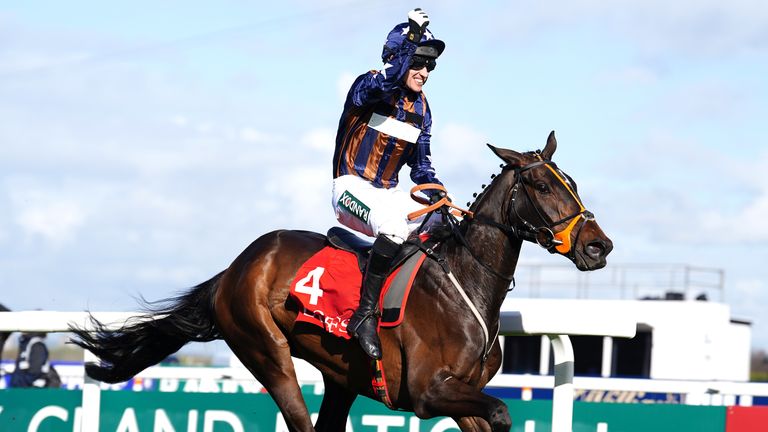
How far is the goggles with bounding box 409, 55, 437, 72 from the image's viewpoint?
5336mm

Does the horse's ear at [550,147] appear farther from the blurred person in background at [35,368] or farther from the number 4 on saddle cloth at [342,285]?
the blurred person in background at [35,368]

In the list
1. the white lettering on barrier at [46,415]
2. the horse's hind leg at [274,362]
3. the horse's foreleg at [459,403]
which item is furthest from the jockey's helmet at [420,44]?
the white lettering on barrier at [46,415]

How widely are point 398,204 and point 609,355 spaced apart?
11579 mm

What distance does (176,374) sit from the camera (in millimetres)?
10375

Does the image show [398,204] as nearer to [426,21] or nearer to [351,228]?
[351,228]

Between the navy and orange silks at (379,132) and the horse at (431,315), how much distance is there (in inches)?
18.7

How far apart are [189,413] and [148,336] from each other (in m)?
0.52

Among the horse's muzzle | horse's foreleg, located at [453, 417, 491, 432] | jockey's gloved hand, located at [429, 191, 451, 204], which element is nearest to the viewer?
the horse's muzzle

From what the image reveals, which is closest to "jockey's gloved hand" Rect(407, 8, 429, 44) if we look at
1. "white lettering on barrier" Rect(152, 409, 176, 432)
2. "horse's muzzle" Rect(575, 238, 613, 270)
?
"horse's muzzle" Rect(575, 238, 613, 270)

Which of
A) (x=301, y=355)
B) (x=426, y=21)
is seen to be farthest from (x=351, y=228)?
(x=426, y=21)

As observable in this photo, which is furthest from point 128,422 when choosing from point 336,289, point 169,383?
point 169,383

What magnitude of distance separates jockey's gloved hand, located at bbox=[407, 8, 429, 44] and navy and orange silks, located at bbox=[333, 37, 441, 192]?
0.54ft

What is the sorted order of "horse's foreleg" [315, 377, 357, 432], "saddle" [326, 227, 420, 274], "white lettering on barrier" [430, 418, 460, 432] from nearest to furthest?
1. "saddle" [326, 227, 420, 274]
2. "horse's foreleg" [315, 377, 357, 432]
3. "white lettering on barrier" [430, 418, 460, 432]

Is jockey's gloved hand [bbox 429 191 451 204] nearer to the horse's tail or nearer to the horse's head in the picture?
the horse's head
